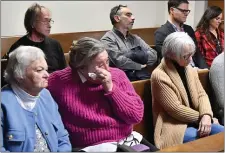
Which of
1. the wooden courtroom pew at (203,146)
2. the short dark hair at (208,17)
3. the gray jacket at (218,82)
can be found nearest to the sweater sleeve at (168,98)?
the gray jacket at (218,82)

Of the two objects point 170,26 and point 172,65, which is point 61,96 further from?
point 170,26

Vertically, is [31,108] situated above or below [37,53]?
below

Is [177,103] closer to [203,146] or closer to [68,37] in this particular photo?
[203,146]

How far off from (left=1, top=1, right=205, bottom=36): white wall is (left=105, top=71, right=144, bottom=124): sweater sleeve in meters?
2.55

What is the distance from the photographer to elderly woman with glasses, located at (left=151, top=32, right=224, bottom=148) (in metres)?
Result: 2.12

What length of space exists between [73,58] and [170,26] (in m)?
1.59

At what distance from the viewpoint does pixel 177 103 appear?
6.95 feet

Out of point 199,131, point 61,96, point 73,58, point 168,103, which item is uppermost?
point 73,58

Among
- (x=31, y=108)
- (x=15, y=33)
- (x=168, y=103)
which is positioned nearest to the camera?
(x=31, y=108)

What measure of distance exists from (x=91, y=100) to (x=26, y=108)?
36 centimetres

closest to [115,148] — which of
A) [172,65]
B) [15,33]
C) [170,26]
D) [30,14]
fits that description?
[172,65]

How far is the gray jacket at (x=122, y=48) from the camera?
9.17 ft

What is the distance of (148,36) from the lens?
4551 millimetres

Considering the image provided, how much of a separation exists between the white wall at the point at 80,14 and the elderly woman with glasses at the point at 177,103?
8.03ft
